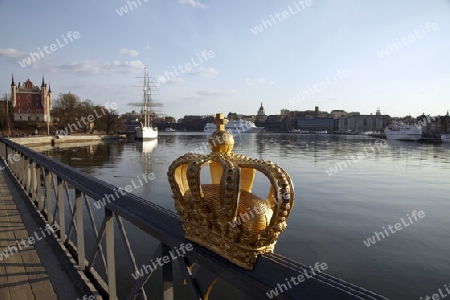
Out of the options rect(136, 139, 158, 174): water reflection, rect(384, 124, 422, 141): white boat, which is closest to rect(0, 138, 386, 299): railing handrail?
rect(136, 139, 158, 174): water reflection

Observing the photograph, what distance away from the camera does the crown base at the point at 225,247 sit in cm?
143

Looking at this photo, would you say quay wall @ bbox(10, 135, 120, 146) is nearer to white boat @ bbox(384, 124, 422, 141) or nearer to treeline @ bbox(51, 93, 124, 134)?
treeline @ bbox(51, 93, 124, 134)

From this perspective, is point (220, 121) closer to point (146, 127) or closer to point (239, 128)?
point (146, 127)

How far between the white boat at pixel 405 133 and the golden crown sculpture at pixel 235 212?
9921 centimetres

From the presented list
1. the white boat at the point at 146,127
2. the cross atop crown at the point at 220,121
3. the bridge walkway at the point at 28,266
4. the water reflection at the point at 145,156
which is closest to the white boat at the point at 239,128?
the white boat at the point at 146,127

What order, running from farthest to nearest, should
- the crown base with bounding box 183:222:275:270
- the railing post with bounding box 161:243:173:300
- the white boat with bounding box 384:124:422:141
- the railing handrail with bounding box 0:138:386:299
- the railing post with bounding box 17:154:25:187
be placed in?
the white boat with bounding box 384:124:422:141, the railing post with bounding box 17:154:25:187, the railing post with bounding box 161:243:173:300, the crown base with bounding box 183:222:275:270, the railing handrail with bounding box 0:138:386:299

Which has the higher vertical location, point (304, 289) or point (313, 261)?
point (304, 289)

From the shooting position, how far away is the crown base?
4.68 feet

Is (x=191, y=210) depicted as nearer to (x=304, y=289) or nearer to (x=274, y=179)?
(x=274, y=179)

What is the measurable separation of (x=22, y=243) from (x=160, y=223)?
3.68 metres

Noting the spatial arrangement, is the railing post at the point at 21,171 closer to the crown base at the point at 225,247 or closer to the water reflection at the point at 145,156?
the crown base at the point at 225,247

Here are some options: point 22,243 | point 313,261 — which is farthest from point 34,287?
point 313,261

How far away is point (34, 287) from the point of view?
3.32 meters

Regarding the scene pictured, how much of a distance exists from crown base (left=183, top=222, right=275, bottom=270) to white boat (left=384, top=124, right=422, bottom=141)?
9931cm
